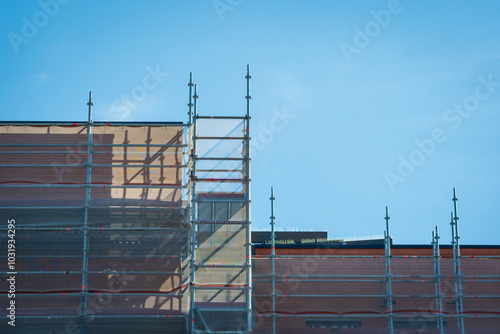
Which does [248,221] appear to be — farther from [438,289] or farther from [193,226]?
[438,289]

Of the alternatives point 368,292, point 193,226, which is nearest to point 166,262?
point 193,226

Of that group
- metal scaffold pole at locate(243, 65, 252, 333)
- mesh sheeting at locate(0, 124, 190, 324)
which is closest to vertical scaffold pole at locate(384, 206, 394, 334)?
metal scaffold pole at locate(243, 65, 252, 333)

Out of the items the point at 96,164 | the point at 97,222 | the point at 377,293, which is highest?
the point at 96,164

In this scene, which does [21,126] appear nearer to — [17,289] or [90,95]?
[90,95]

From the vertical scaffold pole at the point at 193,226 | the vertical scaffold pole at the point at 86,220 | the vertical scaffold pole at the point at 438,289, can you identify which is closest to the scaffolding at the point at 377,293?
the vertical scaffold pole at the point at 438,289

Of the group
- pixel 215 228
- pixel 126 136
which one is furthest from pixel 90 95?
pixel 215 228

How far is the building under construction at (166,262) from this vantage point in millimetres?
19797

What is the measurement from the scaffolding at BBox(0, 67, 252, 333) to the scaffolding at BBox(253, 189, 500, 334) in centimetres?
141

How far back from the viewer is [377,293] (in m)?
21.2

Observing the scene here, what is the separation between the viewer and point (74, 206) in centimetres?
2017

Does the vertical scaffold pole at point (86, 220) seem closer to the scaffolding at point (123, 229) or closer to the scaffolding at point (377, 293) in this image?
the scaffolding at point (123, 229)

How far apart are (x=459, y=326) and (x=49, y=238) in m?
11.4

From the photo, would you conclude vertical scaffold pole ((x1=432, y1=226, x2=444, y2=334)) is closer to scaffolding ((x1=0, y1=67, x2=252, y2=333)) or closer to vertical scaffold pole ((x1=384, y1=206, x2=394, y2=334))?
vertical scaffold pole ((x1=384, y1=206, x2=394, y2=334))

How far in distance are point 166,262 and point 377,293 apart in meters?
5.95
